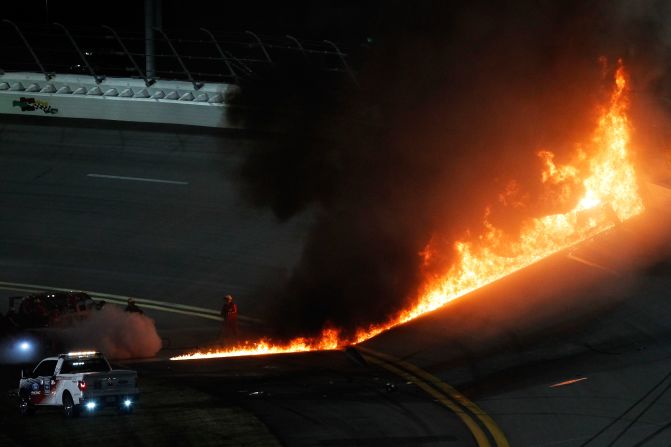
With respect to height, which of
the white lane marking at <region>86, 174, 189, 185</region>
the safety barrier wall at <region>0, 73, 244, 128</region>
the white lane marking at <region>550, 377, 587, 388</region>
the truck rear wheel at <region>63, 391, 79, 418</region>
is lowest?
the white lane marking at <region>550, 377, 587, 388</region>

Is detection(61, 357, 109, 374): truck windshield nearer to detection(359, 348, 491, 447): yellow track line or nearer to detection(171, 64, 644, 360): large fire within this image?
detection(171, 64, 644, 360): large fire

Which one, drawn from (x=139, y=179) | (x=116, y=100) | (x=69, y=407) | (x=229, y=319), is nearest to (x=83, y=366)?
(x=69, y=407)

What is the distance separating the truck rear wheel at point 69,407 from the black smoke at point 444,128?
313 inches

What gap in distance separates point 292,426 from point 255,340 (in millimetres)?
8993

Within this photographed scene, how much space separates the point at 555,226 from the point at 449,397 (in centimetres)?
734

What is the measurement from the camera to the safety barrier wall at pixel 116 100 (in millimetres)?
40562

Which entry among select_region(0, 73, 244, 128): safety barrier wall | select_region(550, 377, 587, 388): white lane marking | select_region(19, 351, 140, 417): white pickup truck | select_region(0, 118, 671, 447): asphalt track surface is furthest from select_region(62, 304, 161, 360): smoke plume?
select_region(0, 73, 244, 128): safety barrier wall

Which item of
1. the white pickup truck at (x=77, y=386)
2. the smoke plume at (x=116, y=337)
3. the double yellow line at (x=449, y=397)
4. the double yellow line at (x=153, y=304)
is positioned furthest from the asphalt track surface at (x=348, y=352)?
the smoke plume at (x=116, y=337)

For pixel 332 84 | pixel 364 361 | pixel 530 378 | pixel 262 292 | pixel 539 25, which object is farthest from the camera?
pixel 332 84

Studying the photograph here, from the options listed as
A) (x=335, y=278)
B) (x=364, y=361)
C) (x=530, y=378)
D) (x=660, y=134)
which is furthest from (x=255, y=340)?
(x=660, y=134)

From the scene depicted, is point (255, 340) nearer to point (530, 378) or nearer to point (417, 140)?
point (417, 140)

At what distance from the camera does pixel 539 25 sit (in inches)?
982

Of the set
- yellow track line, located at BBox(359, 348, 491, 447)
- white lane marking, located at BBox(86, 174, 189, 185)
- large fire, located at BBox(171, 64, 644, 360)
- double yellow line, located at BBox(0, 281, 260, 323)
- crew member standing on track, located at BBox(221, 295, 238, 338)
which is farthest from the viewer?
white lane marking, located at BBox(86, 174, 189, 185)

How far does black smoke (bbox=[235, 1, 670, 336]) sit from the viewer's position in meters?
24.9
